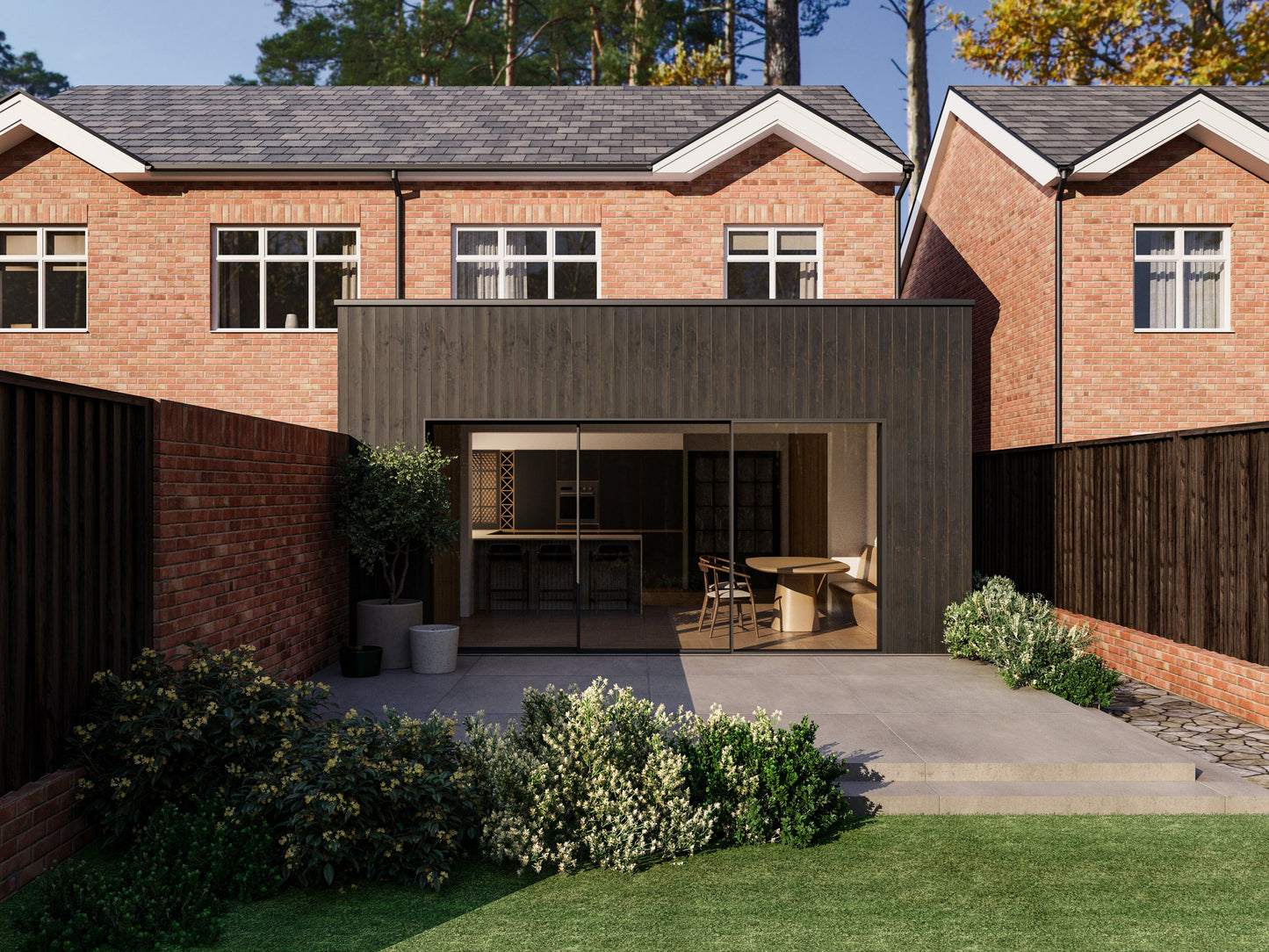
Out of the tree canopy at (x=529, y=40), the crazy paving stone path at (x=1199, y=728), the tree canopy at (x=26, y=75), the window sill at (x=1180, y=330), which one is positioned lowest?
the crazy paving stone path at (x=1199, y=728)

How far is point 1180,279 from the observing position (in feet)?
35.6

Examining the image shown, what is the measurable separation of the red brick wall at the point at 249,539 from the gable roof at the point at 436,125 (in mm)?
4742

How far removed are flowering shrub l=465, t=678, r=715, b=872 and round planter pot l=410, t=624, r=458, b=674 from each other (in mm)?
3362

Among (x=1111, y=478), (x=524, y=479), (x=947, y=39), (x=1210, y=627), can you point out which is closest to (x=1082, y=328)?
(x=1111, y=478)

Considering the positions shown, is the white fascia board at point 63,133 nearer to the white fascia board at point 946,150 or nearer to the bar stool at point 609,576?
the bar stool at point 609,576

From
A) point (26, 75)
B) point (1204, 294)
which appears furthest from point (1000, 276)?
point (26, 75)

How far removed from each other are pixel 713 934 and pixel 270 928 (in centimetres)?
184

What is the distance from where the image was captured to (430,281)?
1092 centimetres

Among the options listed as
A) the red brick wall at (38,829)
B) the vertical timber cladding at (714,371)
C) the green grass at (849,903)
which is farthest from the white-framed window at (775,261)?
the red brick wall at (38,829)

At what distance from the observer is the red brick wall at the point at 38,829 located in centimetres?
359

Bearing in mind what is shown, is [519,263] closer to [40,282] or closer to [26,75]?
[40,282]

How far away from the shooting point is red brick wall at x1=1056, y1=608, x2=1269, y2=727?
6344 mm

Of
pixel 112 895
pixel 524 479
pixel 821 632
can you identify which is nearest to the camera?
pixel 112 895

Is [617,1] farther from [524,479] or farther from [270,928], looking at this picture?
[270,928]
